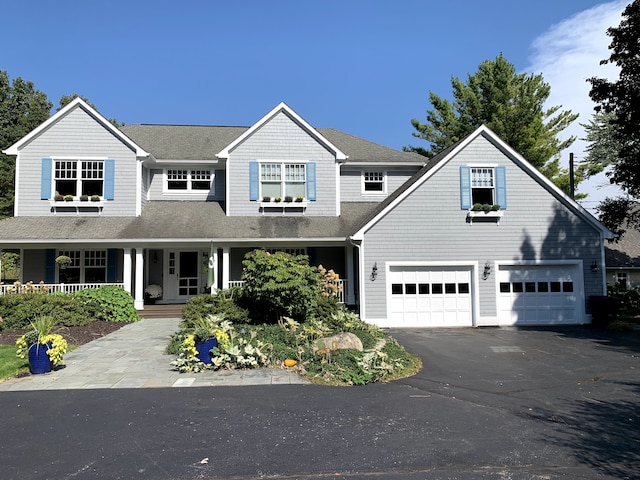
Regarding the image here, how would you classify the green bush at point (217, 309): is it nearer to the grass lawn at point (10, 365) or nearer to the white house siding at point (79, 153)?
the grass lawn at point (10, 365)

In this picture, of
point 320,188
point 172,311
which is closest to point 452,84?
point 320,188

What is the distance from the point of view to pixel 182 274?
18141 mm

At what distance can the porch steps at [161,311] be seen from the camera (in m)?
16.1

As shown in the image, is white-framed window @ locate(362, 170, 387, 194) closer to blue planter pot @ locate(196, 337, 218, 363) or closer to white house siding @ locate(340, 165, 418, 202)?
white house siding @ locate(340, 165, 418, 202)

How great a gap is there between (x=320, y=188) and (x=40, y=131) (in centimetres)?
1124

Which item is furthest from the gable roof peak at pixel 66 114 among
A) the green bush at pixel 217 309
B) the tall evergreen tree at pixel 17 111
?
the tall evergreen tree at pixel 17 111

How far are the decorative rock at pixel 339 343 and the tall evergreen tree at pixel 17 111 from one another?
34.9 meters

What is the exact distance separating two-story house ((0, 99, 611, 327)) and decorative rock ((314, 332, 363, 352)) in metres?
5.19

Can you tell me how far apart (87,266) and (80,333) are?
5.65m

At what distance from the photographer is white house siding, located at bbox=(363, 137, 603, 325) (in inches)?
589

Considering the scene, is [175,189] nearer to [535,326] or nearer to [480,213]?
[480,213]

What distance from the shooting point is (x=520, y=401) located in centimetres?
666

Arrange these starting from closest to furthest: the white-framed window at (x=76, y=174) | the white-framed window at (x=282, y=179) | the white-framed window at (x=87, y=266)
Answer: the white-framed window at (x=76, y=174) → the white-framed window at (x=87, y=266) → the white-framed window at (x=282, y=179)

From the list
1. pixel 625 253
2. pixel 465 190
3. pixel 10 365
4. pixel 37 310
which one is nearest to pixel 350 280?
pixel 465 190
